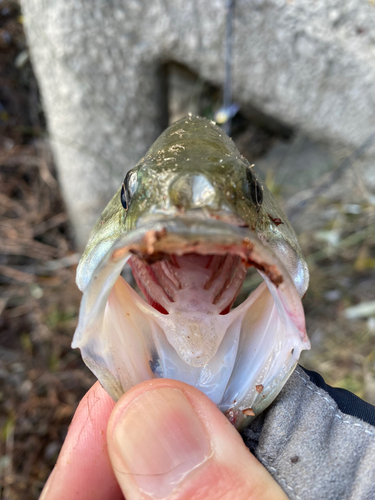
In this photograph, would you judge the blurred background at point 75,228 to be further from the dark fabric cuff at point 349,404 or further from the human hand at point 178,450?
the human hand at point 178,450

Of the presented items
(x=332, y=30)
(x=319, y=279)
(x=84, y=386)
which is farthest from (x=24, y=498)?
(x=332, y=30)

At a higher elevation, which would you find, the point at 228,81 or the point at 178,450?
the point at 228,81

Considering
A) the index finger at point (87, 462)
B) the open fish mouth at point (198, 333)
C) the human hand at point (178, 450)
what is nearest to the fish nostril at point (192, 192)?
the open fish mouth at point (198, 333)

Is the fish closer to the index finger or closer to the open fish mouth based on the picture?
the open fish mouth

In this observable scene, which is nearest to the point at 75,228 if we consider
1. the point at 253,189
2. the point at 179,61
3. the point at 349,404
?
the point at 179,61

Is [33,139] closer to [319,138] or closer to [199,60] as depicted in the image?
[199,60]

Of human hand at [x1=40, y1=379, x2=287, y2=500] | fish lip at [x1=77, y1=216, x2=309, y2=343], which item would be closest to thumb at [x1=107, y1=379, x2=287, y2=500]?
human hand at [x1=40, y1=379, x2=287, y2=500]

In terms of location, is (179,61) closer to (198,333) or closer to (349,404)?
(198,333)
